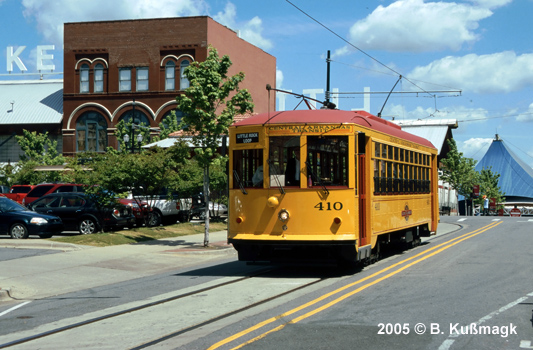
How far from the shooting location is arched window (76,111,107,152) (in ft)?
194

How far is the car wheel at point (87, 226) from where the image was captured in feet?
77.7

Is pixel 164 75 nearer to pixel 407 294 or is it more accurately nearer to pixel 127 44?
pixel 127 44

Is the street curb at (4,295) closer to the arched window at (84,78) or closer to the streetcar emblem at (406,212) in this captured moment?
the streetcar emblem at (406,212)

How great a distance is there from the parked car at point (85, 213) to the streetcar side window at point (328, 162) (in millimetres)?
12118

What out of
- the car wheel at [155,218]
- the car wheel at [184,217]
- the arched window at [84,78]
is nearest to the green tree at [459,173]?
the arched window at [84,78]

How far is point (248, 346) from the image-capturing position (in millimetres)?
7379

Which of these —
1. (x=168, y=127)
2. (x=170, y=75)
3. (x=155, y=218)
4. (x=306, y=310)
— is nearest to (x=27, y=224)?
(x=155, y=218)

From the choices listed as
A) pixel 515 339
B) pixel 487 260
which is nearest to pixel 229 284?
pixel 515 339

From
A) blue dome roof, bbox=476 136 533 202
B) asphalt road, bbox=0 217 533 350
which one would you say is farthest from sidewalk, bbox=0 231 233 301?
blue dome roof, bbox=476 136 533 202

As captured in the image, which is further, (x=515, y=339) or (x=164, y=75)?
(x=164, y=75)

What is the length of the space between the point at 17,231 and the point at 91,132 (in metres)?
39.2

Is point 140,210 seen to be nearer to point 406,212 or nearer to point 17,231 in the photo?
point 17,231

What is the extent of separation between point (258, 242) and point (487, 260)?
20.8 feet

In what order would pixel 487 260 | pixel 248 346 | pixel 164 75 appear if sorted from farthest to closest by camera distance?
pixel 164 75, pixel 487 260, pixel 248 346
